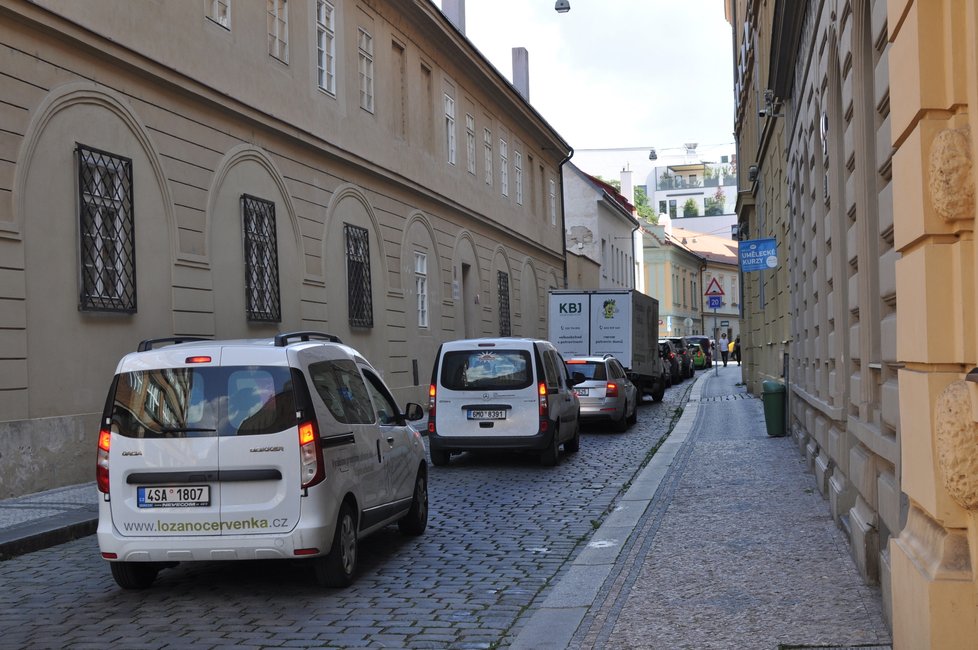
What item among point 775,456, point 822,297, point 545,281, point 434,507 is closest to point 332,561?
point 434,507

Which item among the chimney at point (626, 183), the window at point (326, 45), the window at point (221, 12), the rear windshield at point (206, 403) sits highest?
the chimney at point (626, 183)

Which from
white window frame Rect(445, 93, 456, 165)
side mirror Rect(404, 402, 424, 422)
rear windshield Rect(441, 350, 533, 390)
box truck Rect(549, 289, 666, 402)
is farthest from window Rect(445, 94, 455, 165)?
side mirror Rect(404, 402, 424, 422)

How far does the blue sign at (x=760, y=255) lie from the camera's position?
2011 centimetres

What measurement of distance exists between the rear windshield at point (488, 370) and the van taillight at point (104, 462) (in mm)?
8130

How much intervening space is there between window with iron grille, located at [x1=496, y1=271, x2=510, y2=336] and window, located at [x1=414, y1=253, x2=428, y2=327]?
7469 mm

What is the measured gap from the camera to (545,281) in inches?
1646

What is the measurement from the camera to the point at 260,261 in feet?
61.0

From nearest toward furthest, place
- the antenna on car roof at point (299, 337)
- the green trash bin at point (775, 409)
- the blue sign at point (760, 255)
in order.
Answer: the antenna on car roof at point (299, 337), the green trash bin at point (775, 409), the blue sign at point (760, 255)

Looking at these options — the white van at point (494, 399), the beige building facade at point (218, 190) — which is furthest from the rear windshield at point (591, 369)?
the white van at point (494, 399)

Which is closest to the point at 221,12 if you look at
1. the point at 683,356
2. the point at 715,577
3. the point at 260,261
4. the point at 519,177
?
the point at 260,261

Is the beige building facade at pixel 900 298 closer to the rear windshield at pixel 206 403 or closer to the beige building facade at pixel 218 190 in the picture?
the rear windshield at pixel 206 403

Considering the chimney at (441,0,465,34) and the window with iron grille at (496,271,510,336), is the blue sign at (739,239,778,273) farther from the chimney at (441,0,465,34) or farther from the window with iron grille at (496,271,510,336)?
the chimney at (441,0,465,34)

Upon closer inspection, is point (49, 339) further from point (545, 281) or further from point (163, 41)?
point (545, 281)

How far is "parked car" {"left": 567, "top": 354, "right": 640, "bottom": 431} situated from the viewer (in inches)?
838
